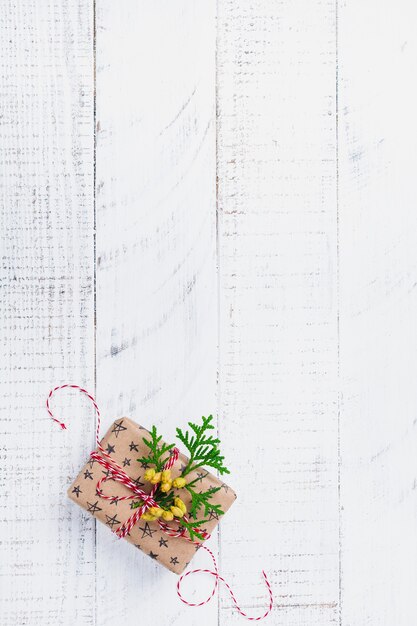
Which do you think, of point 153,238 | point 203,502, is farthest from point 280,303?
point 203,502

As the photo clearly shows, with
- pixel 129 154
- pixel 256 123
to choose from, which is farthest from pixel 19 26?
pixel 256 123

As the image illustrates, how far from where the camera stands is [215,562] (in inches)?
42.5

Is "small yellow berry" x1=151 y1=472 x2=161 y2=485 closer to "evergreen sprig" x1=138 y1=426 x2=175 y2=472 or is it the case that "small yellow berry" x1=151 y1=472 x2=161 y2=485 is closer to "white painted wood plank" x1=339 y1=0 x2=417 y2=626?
"evergreen sprig" x1=138 y1=426 x2=175 y2=472

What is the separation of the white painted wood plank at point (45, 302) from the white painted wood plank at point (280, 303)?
204 mm

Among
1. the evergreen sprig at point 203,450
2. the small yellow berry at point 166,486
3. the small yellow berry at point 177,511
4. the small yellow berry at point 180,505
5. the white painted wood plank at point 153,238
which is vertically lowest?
the small yellow berry at point 177,511

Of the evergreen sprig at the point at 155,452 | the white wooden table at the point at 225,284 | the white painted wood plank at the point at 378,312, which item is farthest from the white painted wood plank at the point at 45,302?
the white painted wood plank at the point at 378,312

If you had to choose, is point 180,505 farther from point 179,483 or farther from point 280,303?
point 280,303

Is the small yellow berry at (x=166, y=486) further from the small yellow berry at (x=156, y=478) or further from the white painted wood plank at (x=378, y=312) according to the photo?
the white painted wood plank at (x=378, y=312)

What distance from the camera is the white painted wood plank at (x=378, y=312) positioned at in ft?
3.60

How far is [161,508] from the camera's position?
3.22 ft

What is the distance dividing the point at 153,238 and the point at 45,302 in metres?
0.18

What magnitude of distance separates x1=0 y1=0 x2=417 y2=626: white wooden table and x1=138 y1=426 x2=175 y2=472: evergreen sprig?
0.07 meters

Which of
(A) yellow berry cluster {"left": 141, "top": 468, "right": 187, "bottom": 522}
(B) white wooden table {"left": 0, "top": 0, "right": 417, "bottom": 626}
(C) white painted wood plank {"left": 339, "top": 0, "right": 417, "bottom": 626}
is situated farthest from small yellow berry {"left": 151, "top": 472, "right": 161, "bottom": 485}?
(C) white painted wood plank {"left": 339, "top": 0, "right": 417, "bottom": 626}

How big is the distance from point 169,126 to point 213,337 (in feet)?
1.03
